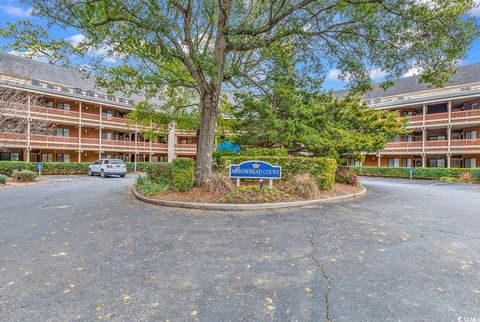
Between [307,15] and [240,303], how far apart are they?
10.4 m

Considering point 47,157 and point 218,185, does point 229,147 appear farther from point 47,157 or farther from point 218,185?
point 47,157

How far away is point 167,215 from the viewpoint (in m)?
7.66

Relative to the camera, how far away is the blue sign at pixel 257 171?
9.84 metres

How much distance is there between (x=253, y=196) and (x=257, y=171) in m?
1.20

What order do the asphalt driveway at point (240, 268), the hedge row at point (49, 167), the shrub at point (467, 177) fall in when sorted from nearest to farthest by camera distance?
the asphalt driveway at point (240, 268) → the shrub at point (467, 177) → the hedge row at point (49, 167)

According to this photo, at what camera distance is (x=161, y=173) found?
13.3 m

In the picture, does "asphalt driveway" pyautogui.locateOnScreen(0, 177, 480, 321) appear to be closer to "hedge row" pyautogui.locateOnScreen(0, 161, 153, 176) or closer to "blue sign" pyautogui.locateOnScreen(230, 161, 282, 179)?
"blue sign" pyautogui.locateOnScreen(230, 161, 282, 179)

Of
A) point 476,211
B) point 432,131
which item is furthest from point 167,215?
point 432,131

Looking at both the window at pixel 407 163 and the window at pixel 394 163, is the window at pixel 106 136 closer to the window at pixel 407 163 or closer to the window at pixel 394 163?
the window at pixel 394 163

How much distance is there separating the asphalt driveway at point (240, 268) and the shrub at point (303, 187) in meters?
2.36

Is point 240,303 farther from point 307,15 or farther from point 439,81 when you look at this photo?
point 439,81

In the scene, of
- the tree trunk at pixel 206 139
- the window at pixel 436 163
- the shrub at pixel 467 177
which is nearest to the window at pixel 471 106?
the window at pixel 436 163

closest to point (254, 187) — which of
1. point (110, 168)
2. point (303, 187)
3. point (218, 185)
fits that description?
point (218, 185)

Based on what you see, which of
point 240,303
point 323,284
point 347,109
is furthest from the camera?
point 347,109
